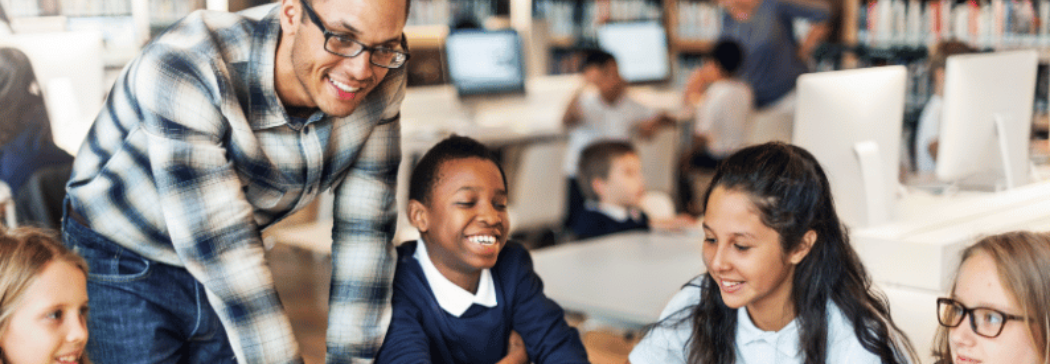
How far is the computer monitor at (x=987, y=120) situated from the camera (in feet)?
8.14

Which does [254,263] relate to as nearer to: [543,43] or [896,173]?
[896,173]

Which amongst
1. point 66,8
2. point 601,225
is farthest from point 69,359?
point 601,225

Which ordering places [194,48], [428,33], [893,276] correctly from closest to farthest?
[194,48] → [893,276] → [428,33]

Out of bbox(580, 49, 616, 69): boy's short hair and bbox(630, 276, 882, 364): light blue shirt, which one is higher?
bbox(580, 49, 616, 69): boy's short hair

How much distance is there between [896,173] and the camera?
239 centimetres

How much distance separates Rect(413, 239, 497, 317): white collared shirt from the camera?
1.70 meters

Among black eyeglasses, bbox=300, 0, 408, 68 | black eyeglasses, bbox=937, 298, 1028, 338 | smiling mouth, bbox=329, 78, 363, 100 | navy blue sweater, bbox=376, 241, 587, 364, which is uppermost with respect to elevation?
black eyeglasses, bbox=300, 0, 408, 68

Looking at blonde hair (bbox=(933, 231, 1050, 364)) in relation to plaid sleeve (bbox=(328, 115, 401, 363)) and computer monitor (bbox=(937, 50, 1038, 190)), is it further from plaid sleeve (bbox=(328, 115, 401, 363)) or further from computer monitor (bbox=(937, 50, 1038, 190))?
computer monitor (bbox=(937, 50, 1038, 190))

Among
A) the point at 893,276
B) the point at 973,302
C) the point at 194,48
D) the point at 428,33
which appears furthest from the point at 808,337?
the point at 428,33

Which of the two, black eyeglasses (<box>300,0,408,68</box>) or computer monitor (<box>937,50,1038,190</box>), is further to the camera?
Answer: computer monitor (<box>937,50,1038,190</box>)

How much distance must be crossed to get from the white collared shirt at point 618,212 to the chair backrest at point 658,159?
5.44 feet

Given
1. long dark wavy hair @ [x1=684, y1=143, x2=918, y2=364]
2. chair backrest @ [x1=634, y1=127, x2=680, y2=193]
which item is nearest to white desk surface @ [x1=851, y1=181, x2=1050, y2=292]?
long dark wavy hair @ [x1=684, y1=143, x2=918, y2=364]

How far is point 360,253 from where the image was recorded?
1560mm

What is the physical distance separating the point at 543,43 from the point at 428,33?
0.86 meters
